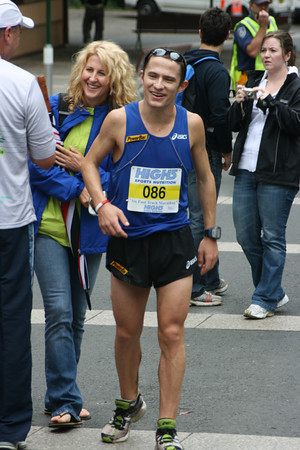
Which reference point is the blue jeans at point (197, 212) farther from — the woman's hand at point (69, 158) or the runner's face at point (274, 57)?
the woman's hand at point (69, 158)

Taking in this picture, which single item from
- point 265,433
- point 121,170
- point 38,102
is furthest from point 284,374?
point 38,102

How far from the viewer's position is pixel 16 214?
385cm

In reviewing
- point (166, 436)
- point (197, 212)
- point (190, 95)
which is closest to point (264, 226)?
point (197, 212)

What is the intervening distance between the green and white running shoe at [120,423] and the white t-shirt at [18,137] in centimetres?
105

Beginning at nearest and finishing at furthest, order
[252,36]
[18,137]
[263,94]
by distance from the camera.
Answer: [18,137], [263,94], [252,36]

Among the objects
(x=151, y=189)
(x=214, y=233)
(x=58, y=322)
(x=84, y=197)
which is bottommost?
(x=58, y=322)

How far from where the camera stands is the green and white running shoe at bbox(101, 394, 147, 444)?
4188mm

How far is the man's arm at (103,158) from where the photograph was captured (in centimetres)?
396

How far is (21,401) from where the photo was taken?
3951 millimetres

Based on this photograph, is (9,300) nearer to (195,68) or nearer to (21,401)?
(21,401)

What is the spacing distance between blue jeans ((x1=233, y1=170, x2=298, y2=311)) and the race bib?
2214 millimetres

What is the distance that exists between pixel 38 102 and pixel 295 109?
2733mm

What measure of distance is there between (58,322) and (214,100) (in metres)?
2.80

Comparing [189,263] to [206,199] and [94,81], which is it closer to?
[206,199]
